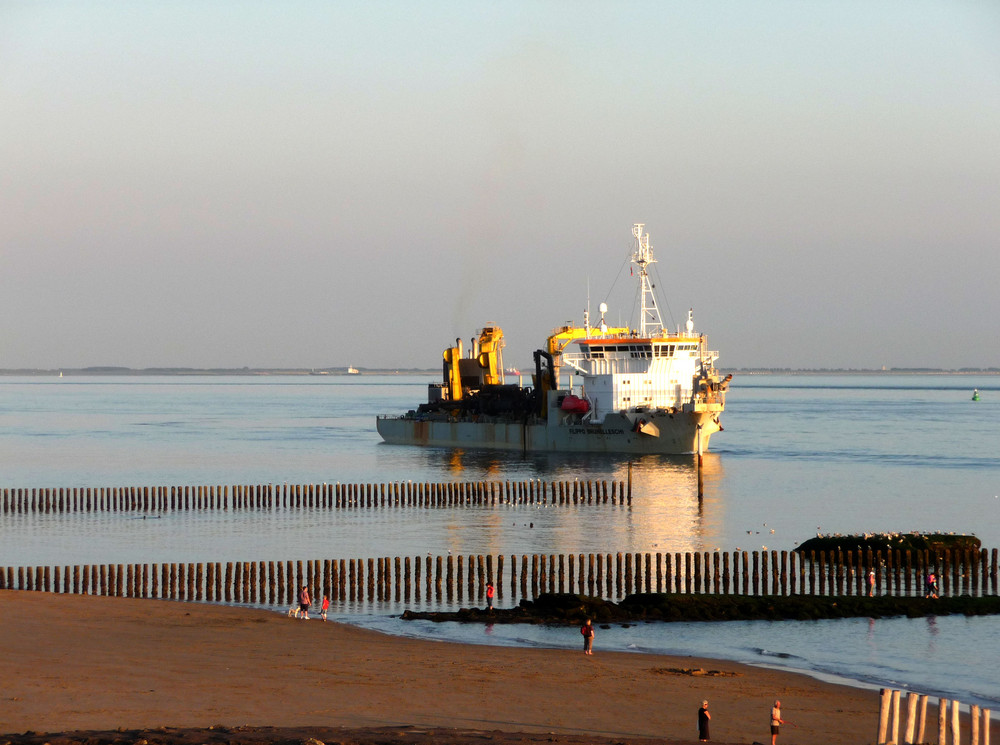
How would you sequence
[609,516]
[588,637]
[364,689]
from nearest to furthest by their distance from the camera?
[364,689], [588,637], [609,516]

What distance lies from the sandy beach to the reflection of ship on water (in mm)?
18230

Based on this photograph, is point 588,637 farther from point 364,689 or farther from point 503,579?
point 503,579

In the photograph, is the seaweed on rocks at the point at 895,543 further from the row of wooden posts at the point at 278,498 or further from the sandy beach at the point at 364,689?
the row of wooden posts at the point at 278,498

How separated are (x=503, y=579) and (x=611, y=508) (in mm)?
23985

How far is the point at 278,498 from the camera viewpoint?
63.2 meters

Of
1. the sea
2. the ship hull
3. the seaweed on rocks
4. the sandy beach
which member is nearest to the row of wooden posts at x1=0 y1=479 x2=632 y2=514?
the sea

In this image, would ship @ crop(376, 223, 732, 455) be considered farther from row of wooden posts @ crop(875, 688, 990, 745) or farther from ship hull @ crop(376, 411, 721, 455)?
row of wooden posts @ crop(875, 688, 990, 745)

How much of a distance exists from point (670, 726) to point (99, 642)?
14064mm

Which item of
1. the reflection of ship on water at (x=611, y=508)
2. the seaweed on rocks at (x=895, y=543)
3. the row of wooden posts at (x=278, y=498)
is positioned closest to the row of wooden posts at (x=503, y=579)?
the seaweed on rocks at (x=895, y=543)

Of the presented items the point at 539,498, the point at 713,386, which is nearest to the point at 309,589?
the point at 539,498

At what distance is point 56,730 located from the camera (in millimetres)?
19266

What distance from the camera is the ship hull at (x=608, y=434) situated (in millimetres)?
85688

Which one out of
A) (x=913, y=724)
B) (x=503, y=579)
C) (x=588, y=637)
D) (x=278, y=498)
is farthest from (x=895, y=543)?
(x=278, y=498)

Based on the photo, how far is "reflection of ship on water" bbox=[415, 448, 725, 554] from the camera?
49562 mm
